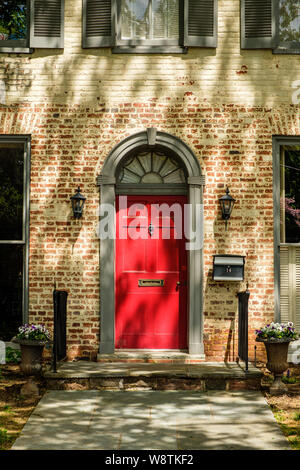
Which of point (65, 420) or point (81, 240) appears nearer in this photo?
point (65, 420)

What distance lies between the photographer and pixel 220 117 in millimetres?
7785

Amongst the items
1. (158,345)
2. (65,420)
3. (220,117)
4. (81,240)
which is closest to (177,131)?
(220,117)

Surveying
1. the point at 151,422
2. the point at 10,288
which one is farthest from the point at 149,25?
the point at 151,422

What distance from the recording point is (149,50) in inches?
305

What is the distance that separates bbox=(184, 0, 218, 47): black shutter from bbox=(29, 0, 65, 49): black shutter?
1.72 meters

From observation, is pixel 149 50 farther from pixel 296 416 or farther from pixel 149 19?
pixel 296 416

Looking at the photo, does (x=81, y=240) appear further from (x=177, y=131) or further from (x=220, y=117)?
(x=220, y=117)

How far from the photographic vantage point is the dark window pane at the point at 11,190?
25.9 ft

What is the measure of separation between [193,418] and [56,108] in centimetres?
449

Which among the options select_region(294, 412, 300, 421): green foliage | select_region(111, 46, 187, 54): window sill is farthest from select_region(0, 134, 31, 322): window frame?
select_region(294, 412, 300, 421): green foliage

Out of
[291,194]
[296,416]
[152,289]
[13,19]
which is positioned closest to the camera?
[296,416]

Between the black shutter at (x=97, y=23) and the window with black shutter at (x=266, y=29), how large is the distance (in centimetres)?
182

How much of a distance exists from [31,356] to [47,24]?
14.7ft

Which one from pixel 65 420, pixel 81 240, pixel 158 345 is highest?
pixel 81 240
